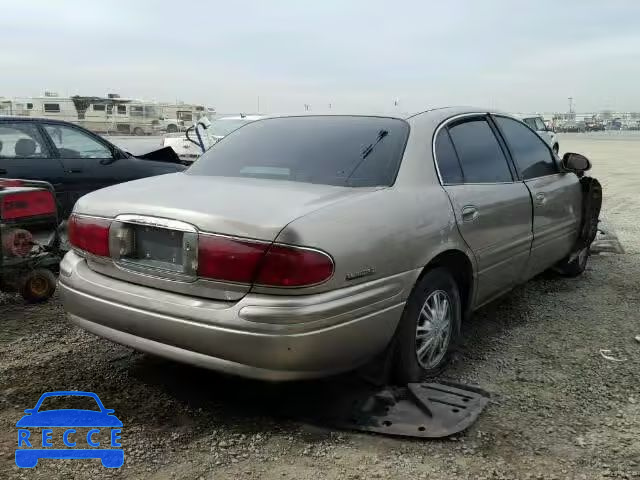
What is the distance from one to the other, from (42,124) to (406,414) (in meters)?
5.49

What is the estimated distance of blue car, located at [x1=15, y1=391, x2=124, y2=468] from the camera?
2506mm

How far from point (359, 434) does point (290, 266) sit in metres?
0.87

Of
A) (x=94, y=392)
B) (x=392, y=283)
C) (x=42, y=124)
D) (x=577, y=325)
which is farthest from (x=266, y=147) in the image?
(x=42, y=124)

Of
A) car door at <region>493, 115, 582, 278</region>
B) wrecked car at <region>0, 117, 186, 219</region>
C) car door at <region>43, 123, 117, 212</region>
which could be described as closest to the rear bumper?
car door at <region>493, 115, 582, 278</region>

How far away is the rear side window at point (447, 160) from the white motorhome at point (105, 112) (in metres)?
26.3

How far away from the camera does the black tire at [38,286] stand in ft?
14.9

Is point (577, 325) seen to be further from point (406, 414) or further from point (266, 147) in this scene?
point (266, 147)

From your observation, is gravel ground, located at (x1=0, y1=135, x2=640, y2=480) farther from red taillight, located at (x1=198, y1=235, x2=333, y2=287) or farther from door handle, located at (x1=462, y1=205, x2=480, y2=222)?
door handle, located at (x1=462, y1=205, x2=480, y2=222)

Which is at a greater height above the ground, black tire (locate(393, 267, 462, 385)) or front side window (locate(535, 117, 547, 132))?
front side window (locate(535, 117, 547, 132))

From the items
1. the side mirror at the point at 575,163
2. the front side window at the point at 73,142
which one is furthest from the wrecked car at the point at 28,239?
the side mirror at the point at 575,163

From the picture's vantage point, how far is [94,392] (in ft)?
10.2

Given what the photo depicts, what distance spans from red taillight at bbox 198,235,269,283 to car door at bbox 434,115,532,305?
1.28 metres

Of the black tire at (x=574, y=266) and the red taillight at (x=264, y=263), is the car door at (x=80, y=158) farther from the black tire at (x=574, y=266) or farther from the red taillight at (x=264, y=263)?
the black tire at (x=574, y=266)

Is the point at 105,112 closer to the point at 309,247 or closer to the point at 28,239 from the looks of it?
the point at 28,239
